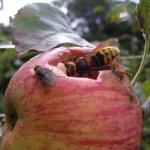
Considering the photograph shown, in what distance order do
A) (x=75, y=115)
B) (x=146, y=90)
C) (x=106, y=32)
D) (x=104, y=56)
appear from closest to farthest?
(x=75, y=115)
(x=104, y=56)
(x=146, y=90)
(x=106, y=32)

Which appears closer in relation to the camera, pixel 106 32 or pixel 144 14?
pixel 144 14

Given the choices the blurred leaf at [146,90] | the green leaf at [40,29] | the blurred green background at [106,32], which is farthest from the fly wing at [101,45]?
the blurred leaf at [146,90]

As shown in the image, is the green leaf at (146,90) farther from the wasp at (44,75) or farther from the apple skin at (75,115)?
the wasp at (44,75)

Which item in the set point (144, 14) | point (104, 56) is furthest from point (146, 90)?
point (104, 56)

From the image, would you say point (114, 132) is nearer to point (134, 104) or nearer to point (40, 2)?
point (134, 104)

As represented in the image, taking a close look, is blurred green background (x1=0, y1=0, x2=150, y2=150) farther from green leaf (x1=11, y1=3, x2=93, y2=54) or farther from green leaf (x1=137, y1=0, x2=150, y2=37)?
green leaf (x1=137, y1=0, x2=150, y2=37)

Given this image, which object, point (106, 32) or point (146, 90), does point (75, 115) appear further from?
point (106, 32)
